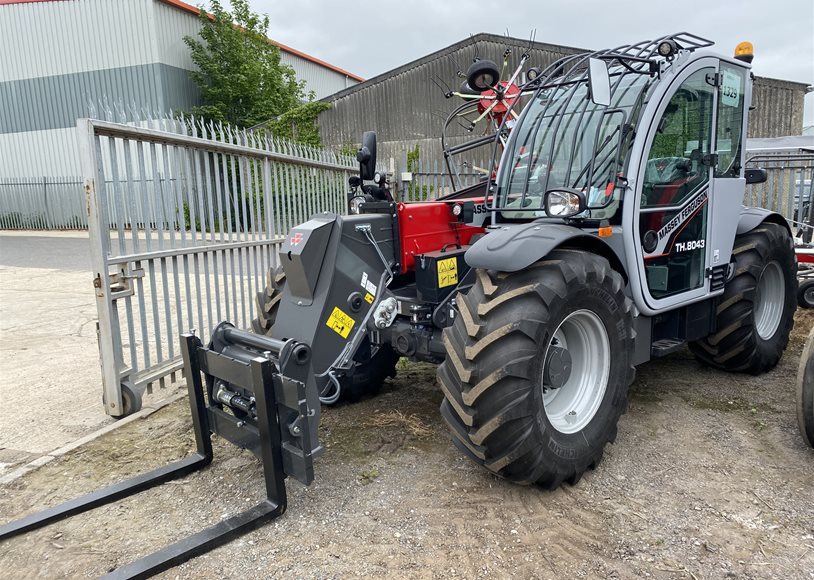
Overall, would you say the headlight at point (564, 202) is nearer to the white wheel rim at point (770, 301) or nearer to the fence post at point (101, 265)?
the white wheel rim at point (770, 301)

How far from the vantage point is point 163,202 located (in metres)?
4.94

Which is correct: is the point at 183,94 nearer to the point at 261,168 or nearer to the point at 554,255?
the point at 261,168

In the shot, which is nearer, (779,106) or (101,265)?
(101,265)

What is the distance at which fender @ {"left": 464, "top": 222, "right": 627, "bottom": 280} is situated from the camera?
2920 millimetres

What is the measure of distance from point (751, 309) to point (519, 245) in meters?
2.70

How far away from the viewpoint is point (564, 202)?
11.3 feet

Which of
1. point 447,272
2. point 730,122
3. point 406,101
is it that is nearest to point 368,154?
point 447,272

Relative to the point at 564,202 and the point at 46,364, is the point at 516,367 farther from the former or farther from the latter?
the point at 46,364

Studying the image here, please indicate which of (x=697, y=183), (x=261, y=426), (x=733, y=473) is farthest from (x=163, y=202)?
(x=733, y=473)

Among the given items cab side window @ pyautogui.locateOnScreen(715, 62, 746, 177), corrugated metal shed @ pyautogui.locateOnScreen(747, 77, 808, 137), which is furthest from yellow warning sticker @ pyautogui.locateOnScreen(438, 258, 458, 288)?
corrugated metal shed @ pyautogui.locateOnScreen(747, 77, 808, 137)

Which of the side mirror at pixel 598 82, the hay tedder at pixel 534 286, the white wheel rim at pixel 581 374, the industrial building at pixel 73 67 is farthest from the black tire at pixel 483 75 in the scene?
the industrial building at pixel 73 67

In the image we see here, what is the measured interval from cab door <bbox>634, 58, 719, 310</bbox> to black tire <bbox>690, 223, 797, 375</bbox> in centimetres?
52

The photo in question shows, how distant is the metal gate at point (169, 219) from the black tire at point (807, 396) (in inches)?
173

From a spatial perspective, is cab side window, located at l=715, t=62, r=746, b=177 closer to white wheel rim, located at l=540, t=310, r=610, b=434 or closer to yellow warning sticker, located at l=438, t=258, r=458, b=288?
white wheel rim, located at l=540, t=310, r=610, b=434
